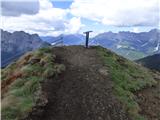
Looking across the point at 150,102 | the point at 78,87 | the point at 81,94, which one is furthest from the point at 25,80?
the point at 150,102

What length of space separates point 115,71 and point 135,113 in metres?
6.75

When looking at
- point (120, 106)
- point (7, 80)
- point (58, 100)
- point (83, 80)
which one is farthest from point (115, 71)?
point (7, 80)

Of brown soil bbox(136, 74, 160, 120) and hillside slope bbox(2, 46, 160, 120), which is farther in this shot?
brown soil bbox(136, 74, 160, 120)

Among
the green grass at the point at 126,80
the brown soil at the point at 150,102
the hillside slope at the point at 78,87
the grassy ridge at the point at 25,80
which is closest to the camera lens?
the grassy ridge at the point at 25,80

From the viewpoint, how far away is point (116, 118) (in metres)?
24.8

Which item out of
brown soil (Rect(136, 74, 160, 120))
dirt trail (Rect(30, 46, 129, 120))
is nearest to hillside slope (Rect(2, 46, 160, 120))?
dirt trail (Rect(30, 46, 129, 120))

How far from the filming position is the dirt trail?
81.2 ft

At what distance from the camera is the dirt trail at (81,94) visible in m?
24.8

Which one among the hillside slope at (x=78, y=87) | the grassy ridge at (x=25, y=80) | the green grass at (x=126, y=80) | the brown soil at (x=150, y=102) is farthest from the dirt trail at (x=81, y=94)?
the brown soil at (x=150, y=102)

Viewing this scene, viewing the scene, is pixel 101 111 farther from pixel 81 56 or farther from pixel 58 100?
pixel 81 56

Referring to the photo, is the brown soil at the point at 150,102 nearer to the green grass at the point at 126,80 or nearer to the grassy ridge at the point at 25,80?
the green grass at the point at 126,80

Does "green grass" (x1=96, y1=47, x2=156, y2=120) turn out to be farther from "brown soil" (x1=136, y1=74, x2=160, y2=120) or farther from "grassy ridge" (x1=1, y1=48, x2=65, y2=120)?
"grassy ridge" (x1=1, y1=48, x2=65, y2=120)

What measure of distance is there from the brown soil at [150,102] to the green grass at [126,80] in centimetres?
61

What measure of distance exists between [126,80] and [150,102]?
327 cm
